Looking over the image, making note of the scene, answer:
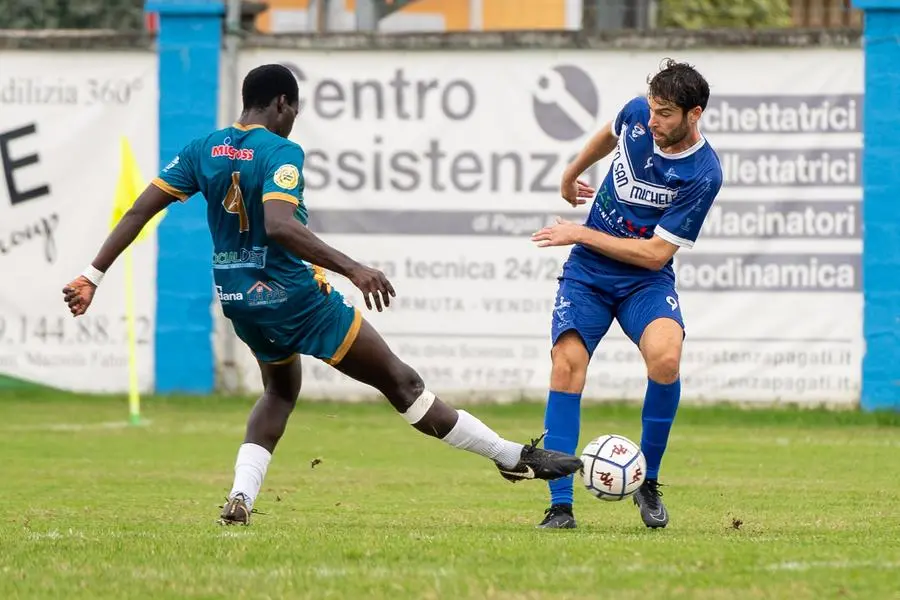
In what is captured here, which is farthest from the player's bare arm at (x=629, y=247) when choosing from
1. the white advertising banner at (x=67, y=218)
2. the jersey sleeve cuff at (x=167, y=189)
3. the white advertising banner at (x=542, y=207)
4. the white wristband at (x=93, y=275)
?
the white advertising banner at (x=67, y=218)

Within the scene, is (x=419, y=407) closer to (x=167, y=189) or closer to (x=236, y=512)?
(x=236, y=512)

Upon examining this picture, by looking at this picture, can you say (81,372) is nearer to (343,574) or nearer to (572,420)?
(572,420)

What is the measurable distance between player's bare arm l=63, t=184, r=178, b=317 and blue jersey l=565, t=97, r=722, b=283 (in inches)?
81.0

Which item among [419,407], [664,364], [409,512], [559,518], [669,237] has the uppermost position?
[669,237]

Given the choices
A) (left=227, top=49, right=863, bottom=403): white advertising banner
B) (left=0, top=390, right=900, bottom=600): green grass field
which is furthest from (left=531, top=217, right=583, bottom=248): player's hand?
(left=227, top=49, right=863, bottom=403): white advertising banner

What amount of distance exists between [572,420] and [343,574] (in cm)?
259

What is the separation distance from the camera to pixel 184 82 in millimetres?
17312

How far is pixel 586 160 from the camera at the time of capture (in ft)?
29.3

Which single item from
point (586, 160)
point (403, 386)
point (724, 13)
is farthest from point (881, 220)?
point (403, 386)

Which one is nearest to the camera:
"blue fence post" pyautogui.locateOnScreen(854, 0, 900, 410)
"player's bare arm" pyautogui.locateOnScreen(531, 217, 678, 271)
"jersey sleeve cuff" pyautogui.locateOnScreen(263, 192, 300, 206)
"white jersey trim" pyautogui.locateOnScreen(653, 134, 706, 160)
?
"jersey sleeve cuff" pyautogui.locateOnScreen(263, 192, 300, 206)

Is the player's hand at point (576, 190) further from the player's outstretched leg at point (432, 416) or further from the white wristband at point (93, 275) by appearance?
the white wristband at point (93, 275)

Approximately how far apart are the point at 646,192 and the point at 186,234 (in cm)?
958

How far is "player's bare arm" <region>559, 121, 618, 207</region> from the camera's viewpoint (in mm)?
8823

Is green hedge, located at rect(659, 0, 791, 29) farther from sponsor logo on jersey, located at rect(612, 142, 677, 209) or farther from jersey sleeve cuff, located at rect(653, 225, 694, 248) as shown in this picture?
jersey sleeve cuff, located at rect(653, 225, 694, 248)
